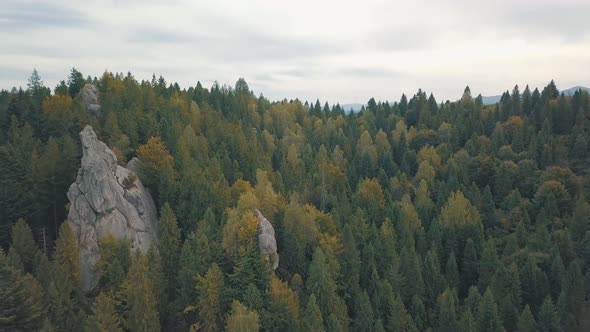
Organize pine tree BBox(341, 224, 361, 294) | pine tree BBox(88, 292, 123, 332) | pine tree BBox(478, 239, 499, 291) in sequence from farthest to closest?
pine tree BBox(478, 239, 499, 291), pine tree BBox(341, 224, 361, 294), pine tree BBox(88, 292, 123, 332)

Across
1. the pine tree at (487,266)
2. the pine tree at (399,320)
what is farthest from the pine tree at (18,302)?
the pine tree at (487,266)

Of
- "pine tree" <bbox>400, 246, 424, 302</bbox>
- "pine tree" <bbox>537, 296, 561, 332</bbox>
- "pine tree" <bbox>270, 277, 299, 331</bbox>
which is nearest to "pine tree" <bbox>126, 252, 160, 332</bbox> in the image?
"pine tree" <bbox>270, 277, 299, 331</bbox>

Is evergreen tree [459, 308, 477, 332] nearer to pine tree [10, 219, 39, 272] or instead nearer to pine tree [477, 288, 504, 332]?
pine tree [477, 288, 504, 332]

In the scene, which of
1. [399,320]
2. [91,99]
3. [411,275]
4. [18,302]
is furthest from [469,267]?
[91,99]

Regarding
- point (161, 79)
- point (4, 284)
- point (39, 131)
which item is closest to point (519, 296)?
point (4, 284)

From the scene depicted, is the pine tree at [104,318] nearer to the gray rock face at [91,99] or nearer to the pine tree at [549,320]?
the gray rock face at [91,99]

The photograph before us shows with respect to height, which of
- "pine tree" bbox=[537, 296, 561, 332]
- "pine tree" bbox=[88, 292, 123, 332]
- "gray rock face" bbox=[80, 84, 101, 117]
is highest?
"gray rock face" bbox=[80, 84, 101, 117]
